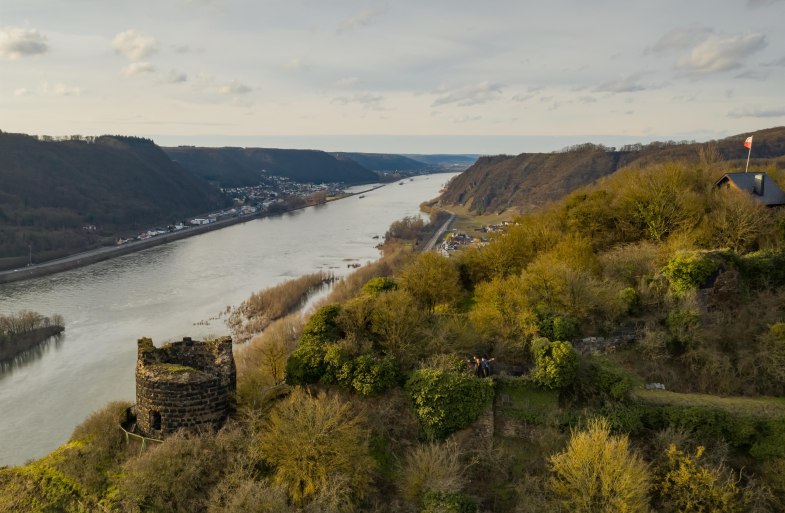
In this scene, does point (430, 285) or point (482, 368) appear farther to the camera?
point (430, 285)

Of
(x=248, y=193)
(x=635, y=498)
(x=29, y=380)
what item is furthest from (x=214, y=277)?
(x=248, y=193)

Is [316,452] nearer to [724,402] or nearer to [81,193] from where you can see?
[724,402]

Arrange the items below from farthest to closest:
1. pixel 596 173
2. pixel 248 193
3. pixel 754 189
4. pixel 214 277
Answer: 1. pixel 248 193
2. pixel 596 173
3. pixel 214 277
4. pixel 754 189

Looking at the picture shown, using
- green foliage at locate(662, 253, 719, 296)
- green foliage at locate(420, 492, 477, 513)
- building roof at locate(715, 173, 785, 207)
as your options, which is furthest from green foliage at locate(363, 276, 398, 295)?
building roof at locate(715, 173, 785, 207)

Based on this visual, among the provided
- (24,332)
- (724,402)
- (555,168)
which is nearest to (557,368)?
(724,402)

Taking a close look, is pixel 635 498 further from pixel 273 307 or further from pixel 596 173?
pixel 596 173

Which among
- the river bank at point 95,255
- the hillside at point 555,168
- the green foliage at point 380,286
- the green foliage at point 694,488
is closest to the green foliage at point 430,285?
the green foliage at point 380,286

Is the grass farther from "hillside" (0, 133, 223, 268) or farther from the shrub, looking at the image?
"hillside" (0, 133, 223, 268)
